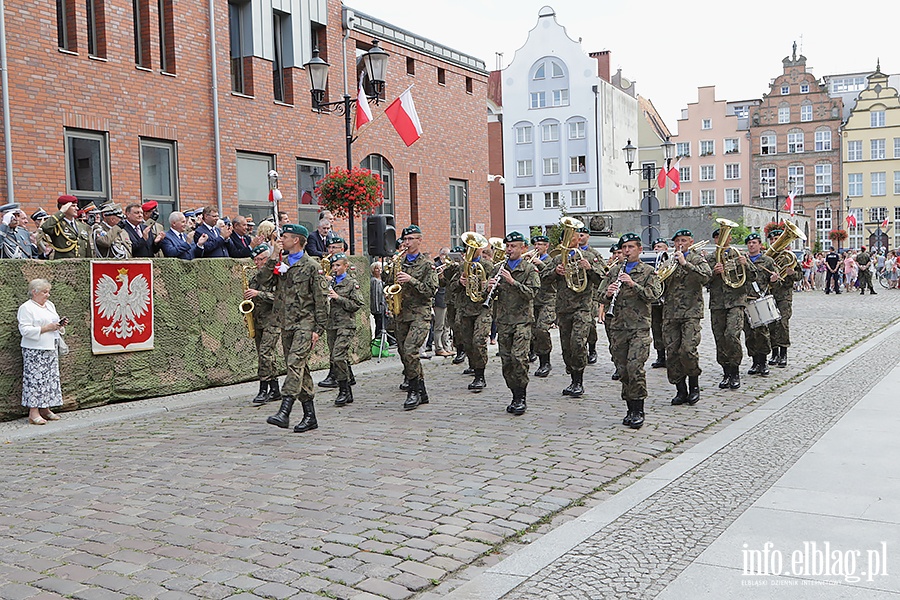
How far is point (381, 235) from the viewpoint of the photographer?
1370 centimetres

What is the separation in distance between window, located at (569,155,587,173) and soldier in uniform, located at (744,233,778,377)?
49656 millimetres

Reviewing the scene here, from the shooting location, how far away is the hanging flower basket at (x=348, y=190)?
1658 cm

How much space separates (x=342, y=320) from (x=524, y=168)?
176 feet

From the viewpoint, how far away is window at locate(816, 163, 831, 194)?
247 ft

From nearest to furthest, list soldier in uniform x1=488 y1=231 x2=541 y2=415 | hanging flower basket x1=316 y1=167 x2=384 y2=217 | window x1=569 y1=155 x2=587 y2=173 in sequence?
soldier in uniform x1=488 y1=231 x2=541 y2=415
hanging flower basket x1=316 y1=167 x2=384 y2=217
window x1=569 y1=155 x2=587 y2=173

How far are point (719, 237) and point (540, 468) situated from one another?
4988mm

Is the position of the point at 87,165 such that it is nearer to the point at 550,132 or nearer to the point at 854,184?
the point at 550,132

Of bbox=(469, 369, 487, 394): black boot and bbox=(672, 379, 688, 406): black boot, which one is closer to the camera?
bbox=(672, 379, 688, 406): black boot

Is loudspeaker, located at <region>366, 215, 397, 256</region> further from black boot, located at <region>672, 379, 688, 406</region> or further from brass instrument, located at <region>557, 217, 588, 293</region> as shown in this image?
black boot, located at <region>672, 379, 688, 406</region>

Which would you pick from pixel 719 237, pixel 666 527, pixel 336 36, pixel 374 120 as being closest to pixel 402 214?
pixel 374 120

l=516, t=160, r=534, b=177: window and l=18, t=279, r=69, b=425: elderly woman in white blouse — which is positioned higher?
l=516, t=160, r=534, b=177: window

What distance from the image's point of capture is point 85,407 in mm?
10477

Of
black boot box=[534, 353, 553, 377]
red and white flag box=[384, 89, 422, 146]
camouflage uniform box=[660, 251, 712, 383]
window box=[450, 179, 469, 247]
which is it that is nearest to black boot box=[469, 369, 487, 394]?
black boot box=[534, 353, 553, 377]

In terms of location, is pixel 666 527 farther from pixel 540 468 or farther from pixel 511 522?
pixel 540 468
